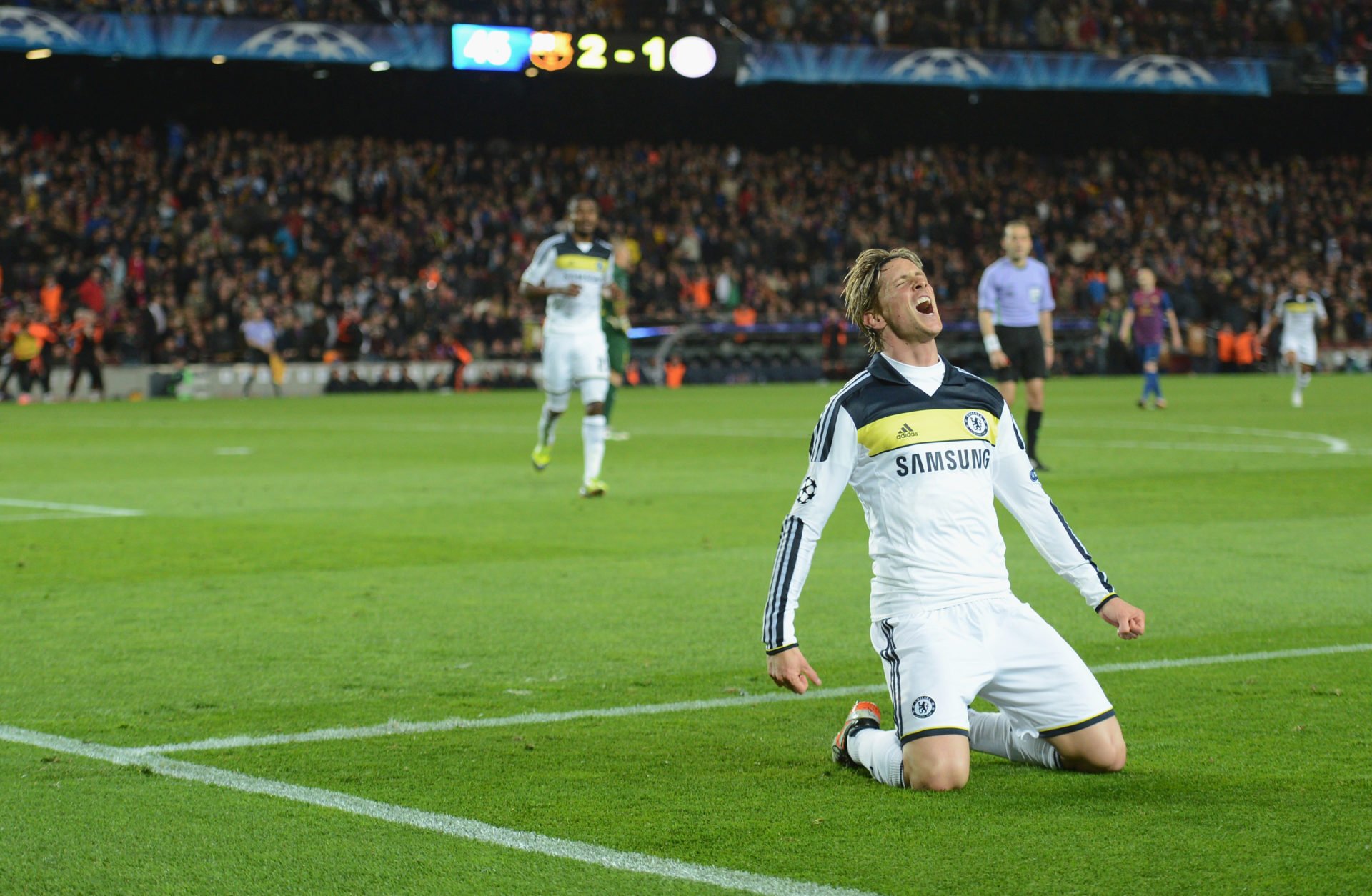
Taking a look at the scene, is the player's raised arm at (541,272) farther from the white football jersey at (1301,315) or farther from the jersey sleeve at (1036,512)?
the white football jersey at (1301,315)

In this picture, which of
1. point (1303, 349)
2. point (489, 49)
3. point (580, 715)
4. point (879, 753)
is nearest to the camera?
point (879, 753)

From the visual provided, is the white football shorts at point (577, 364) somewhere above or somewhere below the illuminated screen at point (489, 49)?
below

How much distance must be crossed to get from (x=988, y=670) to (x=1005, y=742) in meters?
0.35

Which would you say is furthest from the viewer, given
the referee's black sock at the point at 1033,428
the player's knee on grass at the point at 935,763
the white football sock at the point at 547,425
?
the referee's black sock at the point at 1033,428

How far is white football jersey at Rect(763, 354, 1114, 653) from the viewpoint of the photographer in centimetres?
491

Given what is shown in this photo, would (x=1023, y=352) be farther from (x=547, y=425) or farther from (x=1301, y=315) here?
(x=1301, y=315)

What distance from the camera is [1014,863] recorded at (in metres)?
3.91

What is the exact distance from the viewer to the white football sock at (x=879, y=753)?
4699 millimetres

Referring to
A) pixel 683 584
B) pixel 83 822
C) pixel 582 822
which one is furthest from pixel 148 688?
pixel 683 584

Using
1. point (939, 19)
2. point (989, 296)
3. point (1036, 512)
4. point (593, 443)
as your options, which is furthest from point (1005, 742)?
point (939, 19)

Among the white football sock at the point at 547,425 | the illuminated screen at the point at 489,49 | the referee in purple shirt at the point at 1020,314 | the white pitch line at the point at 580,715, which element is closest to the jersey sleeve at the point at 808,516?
the white pitch line at the point at 580,715

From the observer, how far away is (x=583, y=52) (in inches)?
1292

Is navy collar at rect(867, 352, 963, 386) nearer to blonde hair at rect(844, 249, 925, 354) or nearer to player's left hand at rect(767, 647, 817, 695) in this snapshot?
blonde hair at rect(844, 249, 925, 354)

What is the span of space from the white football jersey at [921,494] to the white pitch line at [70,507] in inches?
339
